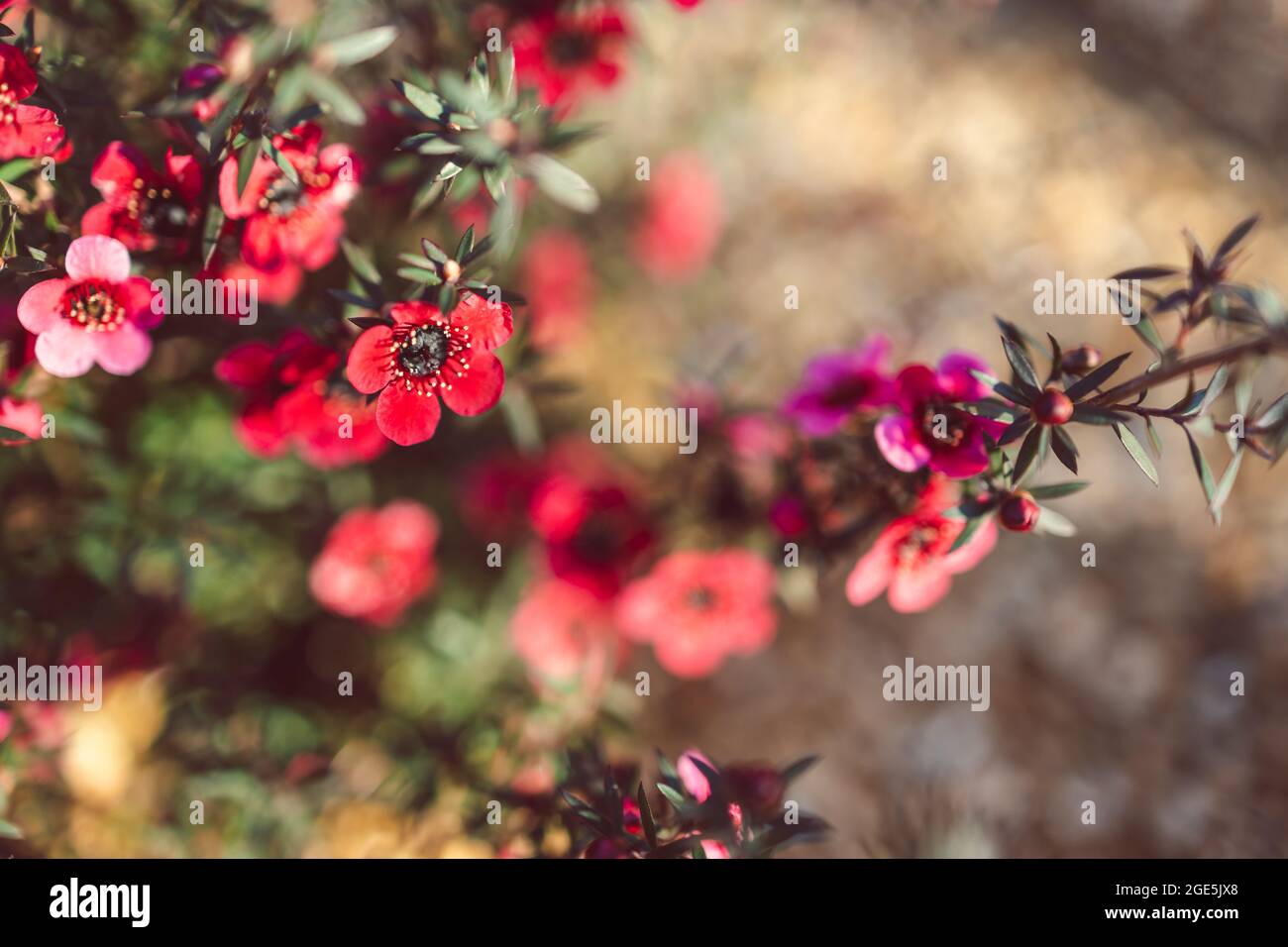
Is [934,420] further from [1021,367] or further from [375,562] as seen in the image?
[375,562]

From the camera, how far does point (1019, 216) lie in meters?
2.54

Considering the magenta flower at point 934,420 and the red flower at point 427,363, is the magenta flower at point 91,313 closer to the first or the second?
the red flower at point 427,363

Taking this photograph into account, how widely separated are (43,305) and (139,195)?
0.18m

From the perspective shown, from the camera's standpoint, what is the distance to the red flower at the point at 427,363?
3.14 ft

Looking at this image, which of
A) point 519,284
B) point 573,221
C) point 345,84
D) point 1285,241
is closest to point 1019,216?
point 1285,241

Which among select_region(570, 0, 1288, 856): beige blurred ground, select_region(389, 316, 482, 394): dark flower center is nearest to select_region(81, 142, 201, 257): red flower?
select_region(389, 316, 482, 394): dark flower center

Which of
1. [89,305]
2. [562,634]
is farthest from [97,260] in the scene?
[562,634]

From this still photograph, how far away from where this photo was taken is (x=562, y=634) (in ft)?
5.18

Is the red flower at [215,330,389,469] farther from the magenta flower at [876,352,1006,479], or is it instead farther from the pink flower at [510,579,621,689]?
the magenta flower at [876,352,1006,479]

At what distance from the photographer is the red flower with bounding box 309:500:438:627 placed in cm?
149

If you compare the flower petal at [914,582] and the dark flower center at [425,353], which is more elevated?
the dark flower center at [425,353]

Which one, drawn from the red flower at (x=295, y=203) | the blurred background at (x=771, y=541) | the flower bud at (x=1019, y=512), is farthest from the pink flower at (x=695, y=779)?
the red flower at (x=295, y=203)

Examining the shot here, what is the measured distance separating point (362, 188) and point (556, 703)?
97 centimetres

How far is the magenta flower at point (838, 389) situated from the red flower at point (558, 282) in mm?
846
